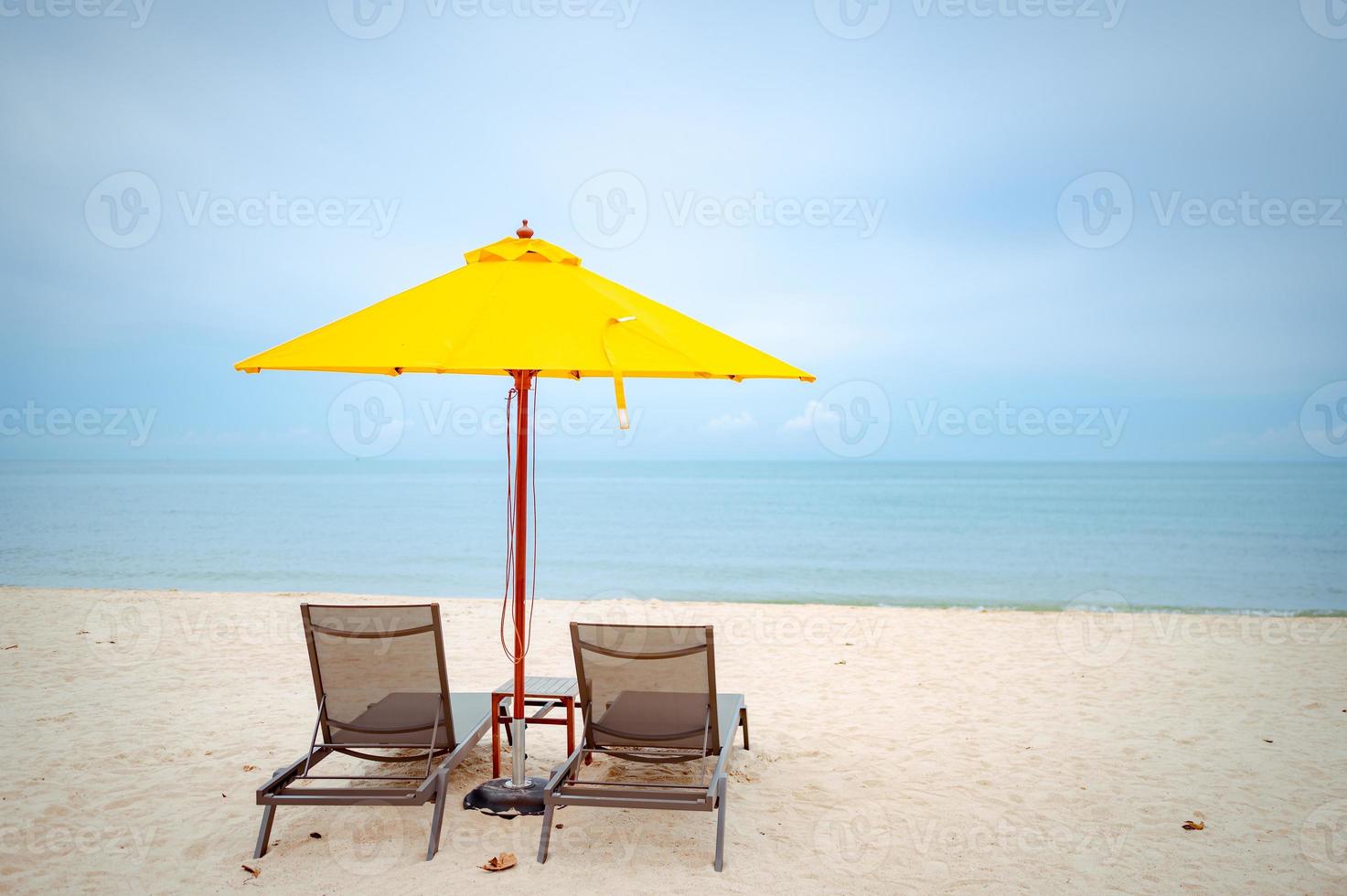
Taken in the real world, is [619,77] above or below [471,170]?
above

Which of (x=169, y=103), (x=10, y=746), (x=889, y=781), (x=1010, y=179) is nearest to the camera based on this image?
(x=889, y=781)

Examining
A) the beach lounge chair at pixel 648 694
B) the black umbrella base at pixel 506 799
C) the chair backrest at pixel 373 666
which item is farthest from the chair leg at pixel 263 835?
the beach lounge chair at pixel 648 694

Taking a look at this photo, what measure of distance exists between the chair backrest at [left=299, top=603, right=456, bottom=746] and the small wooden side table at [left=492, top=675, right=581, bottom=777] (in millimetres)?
489

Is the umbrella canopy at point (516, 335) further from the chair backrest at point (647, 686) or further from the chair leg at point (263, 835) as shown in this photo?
the chair leg at point (263, 835)

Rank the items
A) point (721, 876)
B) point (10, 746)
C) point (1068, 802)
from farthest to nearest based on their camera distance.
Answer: point (10, 746) → point (1068, 802) → point (721, 876)

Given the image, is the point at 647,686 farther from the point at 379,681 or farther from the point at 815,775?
the point at 815,775

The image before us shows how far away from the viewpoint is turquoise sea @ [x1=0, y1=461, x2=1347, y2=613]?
680 inches

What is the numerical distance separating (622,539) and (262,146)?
4594 cm

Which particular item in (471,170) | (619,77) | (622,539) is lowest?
(622,539)

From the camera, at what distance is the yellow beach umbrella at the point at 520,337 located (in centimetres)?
298

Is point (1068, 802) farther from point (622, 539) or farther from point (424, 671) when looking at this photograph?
point (622, 539)

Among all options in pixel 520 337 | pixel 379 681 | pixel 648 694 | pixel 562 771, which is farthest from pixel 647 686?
pixel 520 337

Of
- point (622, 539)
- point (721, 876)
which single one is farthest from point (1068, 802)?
point (622, 539)

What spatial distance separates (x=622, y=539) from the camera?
91.4 ft
